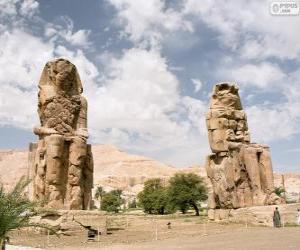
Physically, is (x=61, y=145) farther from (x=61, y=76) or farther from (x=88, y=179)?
(x=61, y=76)

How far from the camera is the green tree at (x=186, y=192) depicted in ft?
138

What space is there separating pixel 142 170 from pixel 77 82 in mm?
133887

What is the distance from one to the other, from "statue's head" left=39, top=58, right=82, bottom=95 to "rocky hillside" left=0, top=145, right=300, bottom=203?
286 ft

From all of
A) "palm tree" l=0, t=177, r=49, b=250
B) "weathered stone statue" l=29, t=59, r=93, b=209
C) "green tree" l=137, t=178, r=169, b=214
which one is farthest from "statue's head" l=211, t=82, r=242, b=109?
"green tree" l=137, t=178, r=169, b=214

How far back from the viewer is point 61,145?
45.9 ft

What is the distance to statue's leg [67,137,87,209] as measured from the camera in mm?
13992

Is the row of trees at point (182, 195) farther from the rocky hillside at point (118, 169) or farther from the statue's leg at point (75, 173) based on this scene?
the rocky hillside at point (118, 169)

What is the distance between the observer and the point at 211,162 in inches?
711

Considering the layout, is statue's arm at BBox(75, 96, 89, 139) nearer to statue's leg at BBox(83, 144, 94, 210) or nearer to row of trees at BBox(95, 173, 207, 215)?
statue's leg at BBox(83, 144, 94, 210)

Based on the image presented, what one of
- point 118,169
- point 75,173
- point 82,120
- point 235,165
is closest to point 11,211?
point 75,173

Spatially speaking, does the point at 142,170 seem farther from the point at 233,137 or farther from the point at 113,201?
the point at 233,137

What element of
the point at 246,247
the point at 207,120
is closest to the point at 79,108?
the point at 207,120

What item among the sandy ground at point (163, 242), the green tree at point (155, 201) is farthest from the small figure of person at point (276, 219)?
the green tree at point (155, 201)

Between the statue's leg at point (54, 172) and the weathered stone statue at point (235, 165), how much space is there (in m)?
6.25
